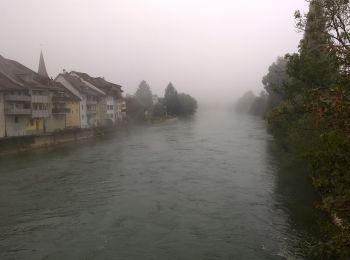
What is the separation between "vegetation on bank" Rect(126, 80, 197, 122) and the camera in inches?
3280

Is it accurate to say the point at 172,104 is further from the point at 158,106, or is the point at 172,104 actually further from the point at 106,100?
the point at 106,100

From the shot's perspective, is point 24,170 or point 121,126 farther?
point 121,126

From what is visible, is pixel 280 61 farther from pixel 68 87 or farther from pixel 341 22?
pixel 341 22

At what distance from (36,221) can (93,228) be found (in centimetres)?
278

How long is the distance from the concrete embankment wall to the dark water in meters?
3.33

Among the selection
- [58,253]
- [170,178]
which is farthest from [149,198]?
[58,253]

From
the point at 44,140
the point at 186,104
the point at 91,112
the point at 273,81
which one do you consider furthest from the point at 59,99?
the point at 186,104

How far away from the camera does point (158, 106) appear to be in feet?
329

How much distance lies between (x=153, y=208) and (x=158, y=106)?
8165 centimetres

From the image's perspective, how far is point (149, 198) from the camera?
2100cm

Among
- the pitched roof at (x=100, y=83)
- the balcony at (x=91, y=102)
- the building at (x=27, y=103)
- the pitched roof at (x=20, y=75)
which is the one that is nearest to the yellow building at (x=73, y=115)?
the building at (x=27, y=103)

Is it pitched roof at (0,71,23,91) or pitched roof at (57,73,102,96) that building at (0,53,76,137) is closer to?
pitched roof at (0,71,23,91)

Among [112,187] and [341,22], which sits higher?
[341,22]

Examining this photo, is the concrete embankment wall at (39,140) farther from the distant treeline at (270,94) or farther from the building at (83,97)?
the distant treeline at (270,94)
